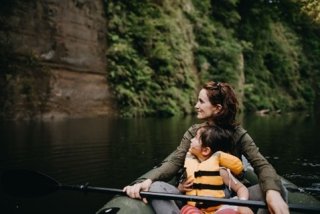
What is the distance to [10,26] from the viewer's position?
13758 millimetres

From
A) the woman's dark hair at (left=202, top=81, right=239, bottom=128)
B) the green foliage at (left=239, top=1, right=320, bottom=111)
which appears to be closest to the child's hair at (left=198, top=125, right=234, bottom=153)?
the woman's dark hair at (left=202, top=81, right=239, bottom=128)

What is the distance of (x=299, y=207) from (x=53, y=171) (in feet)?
13.9

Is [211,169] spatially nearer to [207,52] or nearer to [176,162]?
[176,162]

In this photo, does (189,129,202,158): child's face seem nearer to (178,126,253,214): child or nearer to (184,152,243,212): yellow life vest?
(178,126,253,214): child

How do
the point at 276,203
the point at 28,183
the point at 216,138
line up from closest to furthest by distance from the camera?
the point at 276,203
the point at 216,138
the point at 28,183

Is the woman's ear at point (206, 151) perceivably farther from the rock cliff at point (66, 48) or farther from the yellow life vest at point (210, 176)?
the rock cliff at point (66, 48)

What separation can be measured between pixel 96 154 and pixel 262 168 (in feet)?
16.7

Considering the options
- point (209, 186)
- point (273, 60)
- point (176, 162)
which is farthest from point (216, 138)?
point (273, 60)

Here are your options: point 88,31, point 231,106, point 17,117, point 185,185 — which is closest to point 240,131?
point 231,106

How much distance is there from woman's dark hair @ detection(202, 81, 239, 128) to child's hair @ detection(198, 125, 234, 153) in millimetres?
102

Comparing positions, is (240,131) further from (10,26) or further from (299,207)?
(10,26)

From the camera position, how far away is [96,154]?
791 cm

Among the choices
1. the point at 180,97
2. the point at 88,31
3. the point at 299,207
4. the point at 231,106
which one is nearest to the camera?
the point at 299,207

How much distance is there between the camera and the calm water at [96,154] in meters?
5.03
